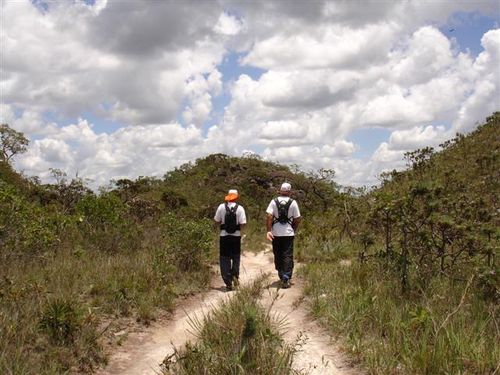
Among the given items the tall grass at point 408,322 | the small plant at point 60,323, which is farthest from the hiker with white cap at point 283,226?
the small plant at point 60,323

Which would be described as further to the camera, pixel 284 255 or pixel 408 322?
pixel 284 255

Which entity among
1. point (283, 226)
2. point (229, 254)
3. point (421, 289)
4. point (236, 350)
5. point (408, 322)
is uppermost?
point (283, 226)

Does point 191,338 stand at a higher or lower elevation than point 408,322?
lower

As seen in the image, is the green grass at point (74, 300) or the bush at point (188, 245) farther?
the bush at point (188, 245)

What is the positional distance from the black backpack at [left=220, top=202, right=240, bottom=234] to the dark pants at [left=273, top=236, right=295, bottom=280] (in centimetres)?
83

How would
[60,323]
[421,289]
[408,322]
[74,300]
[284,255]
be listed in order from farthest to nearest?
[284,255] → [74,300] → [421,289] → [60,323] → [408,322]

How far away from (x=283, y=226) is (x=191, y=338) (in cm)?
338

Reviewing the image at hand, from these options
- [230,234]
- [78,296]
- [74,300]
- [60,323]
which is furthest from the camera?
[230,234]

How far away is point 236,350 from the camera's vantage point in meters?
4.82

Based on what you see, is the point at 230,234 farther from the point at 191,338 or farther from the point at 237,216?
the point at 191,338

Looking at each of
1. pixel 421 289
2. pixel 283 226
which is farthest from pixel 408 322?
pixel 283 226

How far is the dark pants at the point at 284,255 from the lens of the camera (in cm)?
886

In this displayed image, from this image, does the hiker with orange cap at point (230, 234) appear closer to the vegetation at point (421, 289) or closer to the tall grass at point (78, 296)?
the tall grass at point (78, 296)

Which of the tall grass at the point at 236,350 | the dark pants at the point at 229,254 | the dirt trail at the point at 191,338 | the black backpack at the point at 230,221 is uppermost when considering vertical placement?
the black backpack at the point at 230,221
